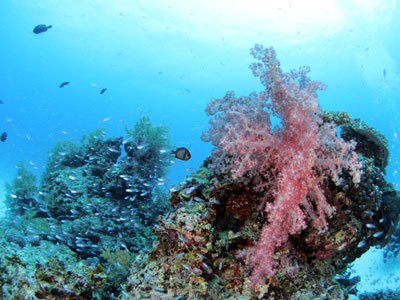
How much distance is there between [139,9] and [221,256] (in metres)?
38.6

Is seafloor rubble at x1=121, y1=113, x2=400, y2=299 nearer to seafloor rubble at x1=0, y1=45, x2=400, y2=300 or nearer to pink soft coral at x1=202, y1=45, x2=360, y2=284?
seafloor rubble at x1=0, y1=45, x2=400, y2=300

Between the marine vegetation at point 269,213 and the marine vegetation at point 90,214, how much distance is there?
1362 millimetres

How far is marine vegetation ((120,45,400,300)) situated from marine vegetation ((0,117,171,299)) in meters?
1.36

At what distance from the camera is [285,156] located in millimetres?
3740

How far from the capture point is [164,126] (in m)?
11.0

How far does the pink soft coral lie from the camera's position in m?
3.68

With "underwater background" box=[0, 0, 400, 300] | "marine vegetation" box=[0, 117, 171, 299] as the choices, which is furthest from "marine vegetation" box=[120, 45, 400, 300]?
"underwater background" box=[0, 0, 400, 300]

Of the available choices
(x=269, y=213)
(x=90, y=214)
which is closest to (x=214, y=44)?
(x=90, y=214)

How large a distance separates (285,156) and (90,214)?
7.45m

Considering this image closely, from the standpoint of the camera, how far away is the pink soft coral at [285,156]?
145 inches

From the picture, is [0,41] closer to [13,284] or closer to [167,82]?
[167,82]

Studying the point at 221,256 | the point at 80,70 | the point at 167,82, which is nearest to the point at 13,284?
the point at 221,256

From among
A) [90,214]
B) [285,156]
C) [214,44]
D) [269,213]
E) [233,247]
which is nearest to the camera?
[285,156]

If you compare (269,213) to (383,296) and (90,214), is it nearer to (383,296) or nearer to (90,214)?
(90,214)
